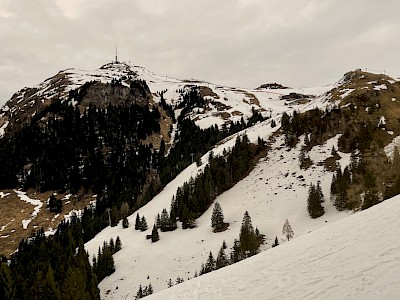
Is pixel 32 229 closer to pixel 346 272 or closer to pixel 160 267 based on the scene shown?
pixel 160 267

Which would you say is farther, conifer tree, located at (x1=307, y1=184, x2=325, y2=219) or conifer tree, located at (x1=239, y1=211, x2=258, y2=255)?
conifer tree, located at (x1=307, y1=184, x2=325, y2=219)

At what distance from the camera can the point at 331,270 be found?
41.3 feet

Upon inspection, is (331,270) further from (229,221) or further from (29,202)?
(29,202)

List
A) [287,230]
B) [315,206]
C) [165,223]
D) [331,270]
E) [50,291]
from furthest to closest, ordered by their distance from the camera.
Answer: [165,223] < [315,206] < [287,230] < [50,291] < [331,270]

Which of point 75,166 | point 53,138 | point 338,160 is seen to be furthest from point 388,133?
point 53,138

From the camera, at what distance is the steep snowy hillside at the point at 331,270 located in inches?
404

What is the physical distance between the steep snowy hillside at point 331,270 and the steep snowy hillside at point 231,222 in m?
43.0

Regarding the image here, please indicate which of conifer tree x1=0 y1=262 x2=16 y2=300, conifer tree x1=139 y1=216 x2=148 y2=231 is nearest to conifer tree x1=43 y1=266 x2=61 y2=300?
conifer tree x1=0 y1=262 x2=16 y2=300

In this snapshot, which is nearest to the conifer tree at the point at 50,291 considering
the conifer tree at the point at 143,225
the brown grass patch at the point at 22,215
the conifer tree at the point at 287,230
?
the conifer tree at the point at 287,230

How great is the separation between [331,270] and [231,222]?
66117mm

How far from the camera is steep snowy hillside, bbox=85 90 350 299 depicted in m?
62.5

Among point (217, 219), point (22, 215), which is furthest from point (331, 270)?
point (22, 215)

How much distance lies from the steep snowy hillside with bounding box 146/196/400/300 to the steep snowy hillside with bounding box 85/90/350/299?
43.0 m

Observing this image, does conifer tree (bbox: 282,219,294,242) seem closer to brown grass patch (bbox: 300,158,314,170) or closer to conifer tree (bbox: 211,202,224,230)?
conifer tree (bbox: 211,202,224,230)
